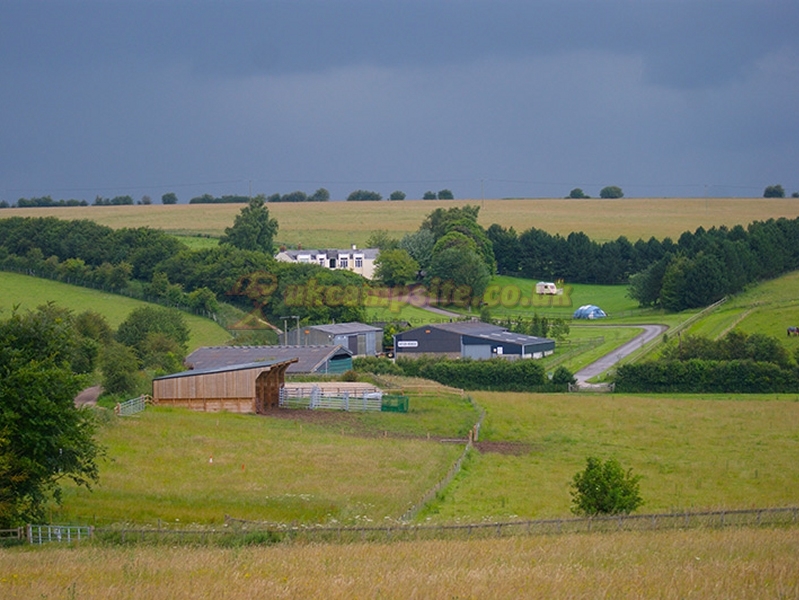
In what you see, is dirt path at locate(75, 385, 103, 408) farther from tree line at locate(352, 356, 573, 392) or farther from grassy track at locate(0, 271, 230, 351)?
grassy track at locate(0, 271, 230, 351)

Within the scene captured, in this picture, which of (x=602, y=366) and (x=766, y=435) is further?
(x=602, y=366)

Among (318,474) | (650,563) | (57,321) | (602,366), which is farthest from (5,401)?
(602,366)

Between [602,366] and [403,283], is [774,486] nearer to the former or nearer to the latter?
[602,366]

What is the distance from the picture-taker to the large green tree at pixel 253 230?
4670 inches

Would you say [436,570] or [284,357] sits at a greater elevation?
[436,570]

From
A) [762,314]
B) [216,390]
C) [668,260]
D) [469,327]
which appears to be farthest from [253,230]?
[216,390]

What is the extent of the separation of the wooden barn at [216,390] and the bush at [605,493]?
21348 mm

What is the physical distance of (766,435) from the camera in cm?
3978

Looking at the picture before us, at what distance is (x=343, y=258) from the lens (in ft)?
372

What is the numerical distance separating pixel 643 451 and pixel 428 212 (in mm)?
138424

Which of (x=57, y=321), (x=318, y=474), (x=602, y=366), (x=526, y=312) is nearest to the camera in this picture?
(x=57, y=321)

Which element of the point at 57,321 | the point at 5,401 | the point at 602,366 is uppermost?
the point at 57,321

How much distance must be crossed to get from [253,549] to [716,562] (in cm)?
794

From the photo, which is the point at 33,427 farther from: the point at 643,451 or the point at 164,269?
the point at 164,269
